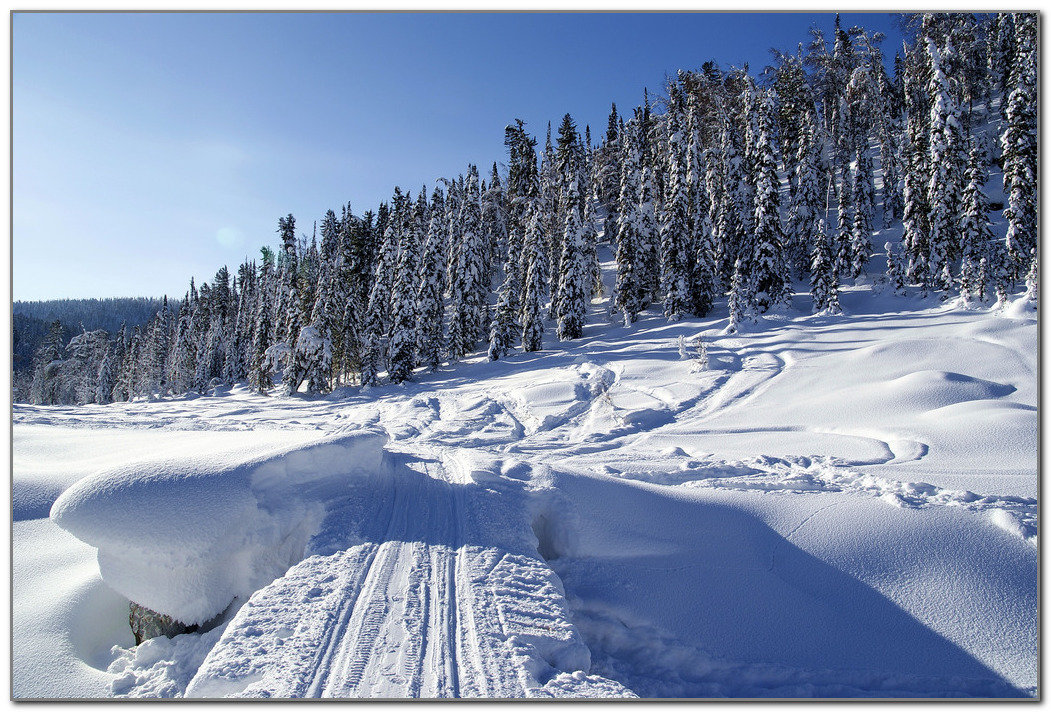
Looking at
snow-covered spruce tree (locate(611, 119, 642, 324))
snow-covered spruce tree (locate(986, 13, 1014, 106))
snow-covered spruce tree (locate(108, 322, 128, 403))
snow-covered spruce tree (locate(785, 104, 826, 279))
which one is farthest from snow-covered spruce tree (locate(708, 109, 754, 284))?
snow-covered spruce tree (locate(108, 322, 128, 403))

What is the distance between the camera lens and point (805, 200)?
30.2 meters

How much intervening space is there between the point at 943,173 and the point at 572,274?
61.3 ft

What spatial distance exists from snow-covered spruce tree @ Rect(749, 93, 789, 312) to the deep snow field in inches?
652

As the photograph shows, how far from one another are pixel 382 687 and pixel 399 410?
1670 cm

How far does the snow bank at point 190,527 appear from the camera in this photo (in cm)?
507

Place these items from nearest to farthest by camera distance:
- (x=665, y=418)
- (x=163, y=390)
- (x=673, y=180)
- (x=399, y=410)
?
(x=665, y=418)
(x=399, y=410)
(x=673, y=180)
(x=163, y=390)

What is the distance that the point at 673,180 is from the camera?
29.3m

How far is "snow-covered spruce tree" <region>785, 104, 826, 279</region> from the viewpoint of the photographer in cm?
2909

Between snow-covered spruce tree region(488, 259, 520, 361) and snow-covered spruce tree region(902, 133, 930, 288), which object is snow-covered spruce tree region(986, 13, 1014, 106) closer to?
snow-covered spruce tree region(902, 133, 930, 288)

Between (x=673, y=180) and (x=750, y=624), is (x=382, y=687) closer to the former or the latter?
(x=750, y=624)

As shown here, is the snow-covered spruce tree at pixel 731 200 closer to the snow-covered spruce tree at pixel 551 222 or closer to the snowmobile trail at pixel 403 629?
the snow-covered spruce tree at pixel 551 222

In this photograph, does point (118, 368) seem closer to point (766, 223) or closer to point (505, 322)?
point (505, 322)

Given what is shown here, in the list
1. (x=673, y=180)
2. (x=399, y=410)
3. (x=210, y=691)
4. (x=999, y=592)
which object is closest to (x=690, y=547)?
(x=999, y=592)

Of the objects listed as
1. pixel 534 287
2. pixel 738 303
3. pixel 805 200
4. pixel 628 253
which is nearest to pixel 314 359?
pixel 534 287
